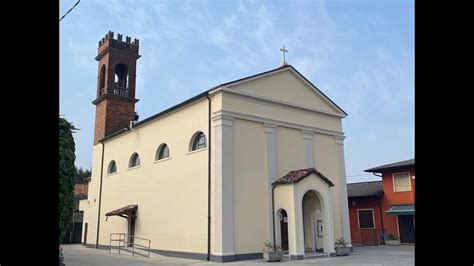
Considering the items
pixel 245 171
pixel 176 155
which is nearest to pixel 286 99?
pixel 245 171

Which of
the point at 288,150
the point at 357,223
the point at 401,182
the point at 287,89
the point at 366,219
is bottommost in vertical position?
the point at 357,223

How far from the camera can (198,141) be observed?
17047 millimetres

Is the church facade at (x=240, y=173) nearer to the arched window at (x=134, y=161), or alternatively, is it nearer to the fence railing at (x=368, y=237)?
the arched window at (x=134, y=161)

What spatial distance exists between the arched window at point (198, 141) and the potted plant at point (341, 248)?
23.3 ft

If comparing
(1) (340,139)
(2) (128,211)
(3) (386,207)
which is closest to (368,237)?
(3) (386,207)

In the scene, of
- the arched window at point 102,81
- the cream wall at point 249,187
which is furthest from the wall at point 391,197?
the arched window at point 102,81

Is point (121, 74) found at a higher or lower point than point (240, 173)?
higher

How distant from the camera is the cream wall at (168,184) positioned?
53.0 feet

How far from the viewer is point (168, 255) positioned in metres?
17.2

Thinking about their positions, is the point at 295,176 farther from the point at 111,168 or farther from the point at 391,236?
the point at 111,168

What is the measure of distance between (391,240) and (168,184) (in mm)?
13390

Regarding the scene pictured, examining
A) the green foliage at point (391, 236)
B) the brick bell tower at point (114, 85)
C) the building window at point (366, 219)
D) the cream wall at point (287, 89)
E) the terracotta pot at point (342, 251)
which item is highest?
the brick bell tower at point (114, 85)
